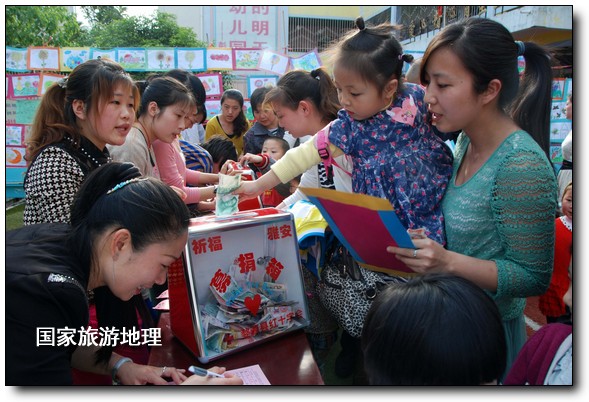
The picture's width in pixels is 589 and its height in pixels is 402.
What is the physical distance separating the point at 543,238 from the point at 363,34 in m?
0.75

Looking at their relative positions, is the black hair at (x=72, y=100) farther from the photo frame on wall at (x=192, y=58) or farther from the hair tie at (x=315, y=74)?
the photo frame on wall at (x=192, y=58)

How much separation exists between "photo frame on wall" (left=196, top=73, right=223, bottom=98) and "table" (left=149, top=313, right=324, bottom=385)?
17.0ft

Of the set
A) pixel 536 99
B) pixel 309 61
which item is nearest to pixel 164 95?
pixel 536 99

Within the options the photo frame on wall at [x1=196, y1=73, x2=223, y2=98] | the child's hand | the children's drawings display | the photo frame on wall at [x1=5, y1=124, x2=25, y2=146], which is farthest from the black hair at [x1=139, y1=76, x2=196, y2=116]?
the photo frame on wall at [x1=5, y1=124, x2=25, y2=146]

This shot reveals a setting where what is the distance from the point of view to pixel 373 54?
1.31m

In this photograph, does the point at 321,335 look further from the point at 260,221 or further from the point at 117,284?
the point at 117,284

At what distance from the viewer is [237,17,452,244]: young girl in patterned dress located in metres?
1.28

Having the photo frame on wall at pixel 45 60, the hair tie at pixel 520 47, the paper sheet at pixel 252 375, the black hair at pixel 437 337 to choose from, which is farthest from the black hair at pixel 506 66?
the photo frame on wall at pixel 45 60

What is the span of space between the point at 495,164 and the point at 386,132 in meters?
0.34

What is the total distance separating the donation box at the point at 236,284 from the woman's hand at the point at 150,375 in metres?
0.07

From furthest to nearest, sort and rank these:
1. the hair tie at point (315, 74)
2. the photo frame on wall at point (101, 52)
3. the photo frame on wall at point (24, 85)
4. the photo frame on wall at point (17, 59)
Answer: the photo frame on wall at point (101, 52) → the photo frame on wall at point (17, 59) → the photo frame on wall at point (24, 85) → the hair tie at point (315, 74)

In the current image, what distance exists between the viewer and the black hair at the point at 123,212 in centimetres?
107

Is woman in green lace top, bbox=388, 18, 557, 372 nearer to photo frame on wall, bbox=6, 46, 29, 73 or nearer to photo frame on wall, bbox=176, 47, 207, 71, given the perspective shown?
photo frame on wall, bbox=176, 47, 207, 71

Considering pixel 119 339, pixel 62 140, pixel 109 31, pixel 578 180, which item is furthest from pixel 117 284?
pixel 109 31
